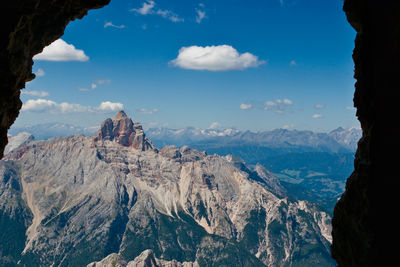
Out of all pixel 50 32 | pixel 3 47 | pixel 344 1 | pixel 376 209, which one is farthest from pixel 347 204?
pixel 50 32

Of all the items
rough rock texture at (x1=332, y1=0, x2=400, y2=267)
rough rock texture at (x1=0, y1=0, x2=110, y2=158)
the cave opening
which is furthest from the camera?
rough rock texture at (x1=0, y1=0, x2=110, y2=158)

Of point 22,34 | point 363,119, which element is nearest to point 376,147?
point 363,119

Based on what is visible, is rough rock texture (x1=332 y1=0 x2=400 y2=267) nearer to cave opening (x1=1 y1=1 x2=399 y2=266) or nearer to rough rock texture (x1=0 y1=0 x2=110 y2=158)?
cave opening (x1=1 y1=1 x2=399 y2=266)

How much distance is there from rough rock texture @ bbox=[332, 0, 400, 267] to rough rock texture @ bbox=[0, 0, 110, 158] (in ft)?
56.4

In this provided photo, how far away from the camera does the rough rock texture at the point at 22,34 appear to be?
57.8ft

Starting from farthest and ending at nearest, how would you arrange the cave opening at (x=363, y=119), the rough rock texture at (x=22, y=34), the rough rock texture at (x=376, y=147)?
the rough rock texture at (x=22, y=34) → the cave opening at (x=363, y=119) → the rough rock texture at (x=376, y=147)

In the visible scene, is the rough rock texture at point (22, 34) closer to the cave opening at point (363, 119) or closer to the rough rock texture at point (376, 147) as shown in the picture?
the cave opening at point (363, 119)

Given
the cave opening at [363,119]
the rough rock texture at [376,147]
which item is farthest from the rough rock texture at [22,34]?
the rough rock texture at [376,147]

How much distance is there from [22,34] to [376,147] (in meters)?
20.5

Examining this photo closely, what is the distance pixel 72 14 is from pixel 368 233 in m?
22.8

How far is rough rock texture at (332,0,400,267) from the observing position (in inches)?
634

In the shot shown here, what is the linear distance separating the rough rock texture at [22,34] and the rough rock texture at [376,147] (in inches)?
677

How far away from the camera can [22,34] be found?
19.2 metres

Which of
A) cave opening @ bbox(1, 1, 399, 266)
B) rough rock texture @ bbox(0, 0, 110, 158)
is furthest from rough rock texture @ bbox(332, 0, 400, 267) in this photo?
rough rock texture @ bbox(0, 0, 110, 158)
